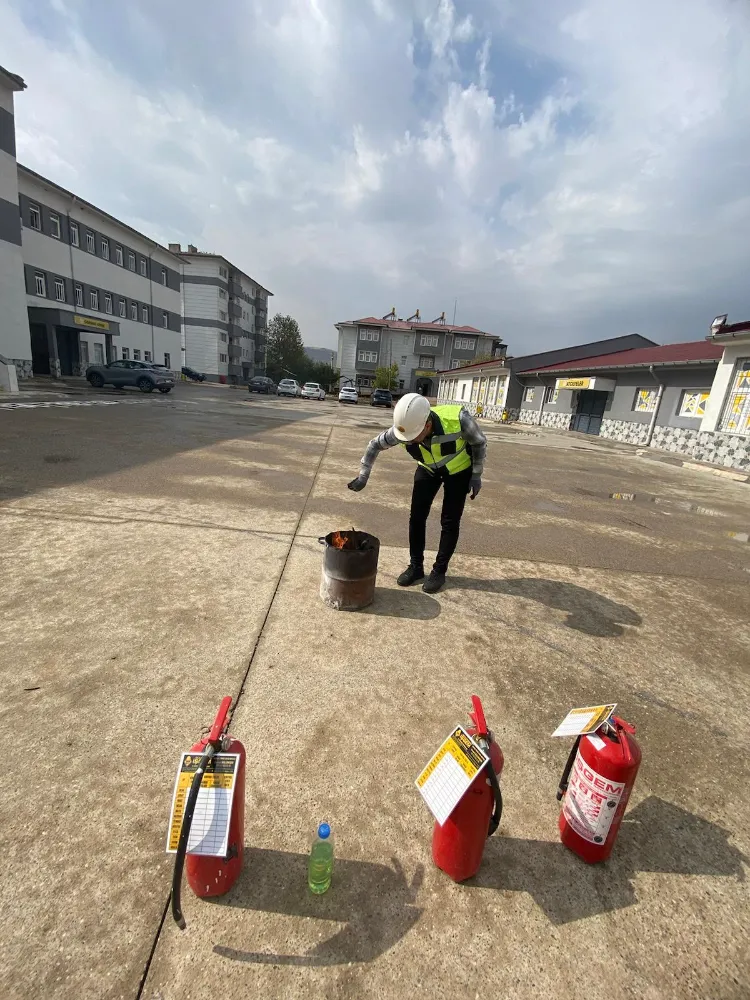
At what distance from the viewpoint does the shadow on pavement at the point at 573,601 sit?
3.45m

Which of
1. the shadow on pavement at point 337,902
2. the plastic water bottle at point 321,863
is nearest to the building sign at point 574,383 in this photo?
the shadow on pavement at point 337,902

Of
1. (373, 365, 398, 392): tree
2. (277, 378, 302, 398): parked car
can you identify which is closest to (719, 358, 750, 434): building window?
(277, 378, 302, 398): parked car

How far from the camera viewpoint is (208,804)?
1324 mm

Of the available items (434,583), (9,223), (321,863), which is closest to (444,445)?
(434,583)

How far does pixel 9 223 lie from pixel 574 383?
27.3m

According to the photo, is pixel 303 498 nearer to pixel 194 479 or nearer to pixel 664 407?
pixel 194 479

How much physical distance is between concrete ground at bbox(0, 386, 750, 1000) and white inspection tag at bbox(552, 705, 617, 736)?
472mm

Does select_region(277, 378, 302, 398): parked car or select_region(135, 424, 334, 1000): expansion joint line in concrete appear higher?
select_region(277, 378, 302, 398): parked car

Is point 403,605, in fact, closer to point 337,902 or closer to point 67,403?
point 337,902

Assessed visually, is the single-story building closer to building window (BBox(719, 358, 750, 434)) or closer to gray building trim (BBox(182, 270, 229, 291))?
building window (BBox(719, 358, 750, 434))

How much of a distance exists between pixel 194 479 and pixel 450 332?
51.3 meters

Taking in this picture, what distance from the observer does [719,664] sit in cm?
307

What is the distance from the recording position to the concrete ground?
1.34 meters

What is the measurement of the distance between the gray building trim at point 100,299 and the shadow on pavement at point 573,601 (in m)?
30.6
